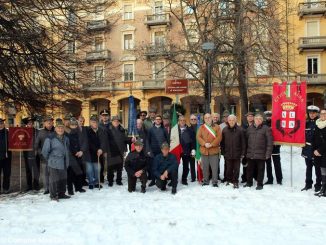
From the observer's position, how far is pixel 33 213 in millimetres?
7398

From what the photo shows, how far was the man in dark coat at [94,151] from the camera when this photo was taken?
9.80 m

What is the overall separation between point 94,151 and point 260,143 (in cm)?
422

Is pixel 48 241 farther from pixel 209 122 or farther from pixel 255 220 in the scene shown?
pixel 209 122

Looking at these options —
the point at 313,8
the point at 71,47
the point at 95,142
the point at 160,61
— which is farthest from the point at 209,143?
the point at 313,8

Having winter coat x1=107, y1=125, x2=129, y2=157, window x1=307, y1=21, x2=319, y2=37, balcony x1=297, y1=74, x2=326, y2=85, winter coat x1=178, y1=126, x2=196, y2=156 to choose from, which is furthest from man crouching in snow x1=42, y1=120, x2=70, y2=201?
window x1=307, y1=21, x2=319, y2=37

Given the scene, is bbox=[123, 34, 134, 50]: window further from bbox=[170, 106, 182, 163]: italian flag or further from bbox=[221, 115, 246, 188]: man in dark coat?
bbox=[221, 115, 246, 188]: man in dark coat

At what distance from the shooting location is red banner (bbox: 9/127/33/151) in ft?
31.6

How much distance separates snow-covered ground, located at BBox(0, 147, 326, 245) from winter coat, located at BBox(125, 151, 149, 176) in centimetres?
60

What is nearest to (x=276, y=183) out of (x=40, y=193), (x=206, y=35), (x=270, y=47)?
(x=40, y=193)

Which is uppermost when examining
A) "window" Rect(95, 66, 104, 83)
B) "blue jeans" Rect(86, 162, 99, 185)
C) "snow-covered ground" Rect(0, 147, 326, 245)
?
"window" Rect(95, 66, 104, 83)

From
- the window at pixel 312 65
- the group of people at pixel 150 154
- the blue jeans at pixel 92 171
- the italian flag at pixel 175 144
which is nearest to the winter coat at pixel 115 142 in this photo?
the group of people at pixel 150 154

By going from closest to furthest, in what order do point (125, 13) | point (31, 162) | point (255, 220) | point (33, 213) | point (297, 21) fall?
point (255, 220) → point (33, 213) → point (31, 162) → point (297, 21) → point (125, 13)

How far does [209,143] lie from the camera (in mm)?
9797

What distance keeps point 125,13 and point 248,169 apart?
118 ft
